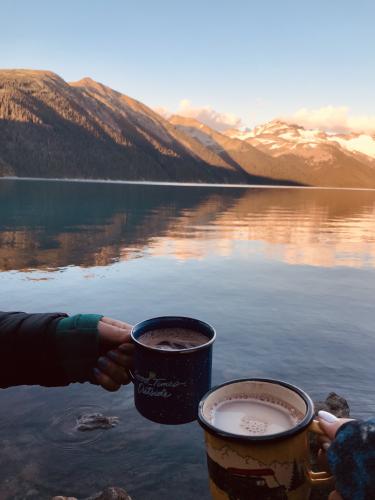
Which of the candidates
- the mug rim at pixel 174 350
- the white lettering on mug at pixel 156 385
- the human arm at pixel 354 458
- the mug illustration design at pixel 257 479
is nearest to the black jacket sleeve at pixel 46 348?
the mug rim at pixel 174 350

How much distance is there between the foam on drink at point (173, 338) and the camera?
2691mm

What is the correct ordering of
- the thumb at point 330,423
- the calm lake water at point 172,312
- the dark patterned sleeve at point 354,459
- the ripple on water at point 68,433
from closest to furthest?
1. the dark patterned sleeve at point 354,459
2. the thumb at point 330,423
3. the calm lake water at point 172,312
4. the ripple on water at point 68,433

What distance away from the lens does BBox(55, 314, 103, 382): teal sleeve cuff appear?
2773mm

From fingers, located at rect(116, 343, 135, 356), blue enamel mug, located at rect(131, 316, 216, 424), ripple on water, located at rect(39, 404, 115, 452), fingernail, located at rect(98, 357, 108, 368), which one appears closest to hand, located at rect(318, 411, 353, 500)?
blue enamel mug, located at rect(131, 316, 216, 424)

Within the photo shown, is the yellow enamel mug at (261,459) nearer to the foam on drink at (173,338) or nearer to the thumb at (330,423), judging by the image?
the thumb at (330,423)

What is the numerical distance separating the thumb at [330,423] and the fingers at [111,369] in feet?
4.22

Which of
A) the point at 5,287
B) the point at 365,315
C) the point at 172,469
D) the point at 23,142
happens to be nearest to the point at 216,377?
the point at 172,469

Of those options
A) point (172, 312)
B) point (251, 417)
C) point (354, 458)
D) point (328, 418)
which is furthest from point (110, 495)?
point (172, 312)

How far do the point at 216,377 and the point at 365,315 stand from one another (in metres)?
5.30

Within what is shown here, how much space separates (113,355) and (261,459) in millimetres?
1188

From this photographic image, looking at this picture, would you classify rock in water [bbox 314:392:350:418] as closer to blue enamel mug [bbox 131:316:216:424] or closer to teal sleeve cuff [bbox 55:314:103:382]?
blue enamel mug [bbox 131:316:216:424]

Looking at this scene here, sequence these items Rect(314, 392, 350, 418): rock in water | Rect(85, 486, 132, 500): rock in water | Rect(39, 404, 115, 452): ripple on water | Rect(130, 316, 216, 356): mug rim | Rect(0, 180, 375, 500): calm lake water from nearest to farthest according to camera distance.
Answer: Rect(130, 316, 216, 356): mug rim
Rect(85, 486, 132, 500): rock in water
Rect(0, 180, 375, 500): calm lake water
Rect(39, 404, 115, 452): ripple on water
Rect(314, 392, 350, 418): rock in water

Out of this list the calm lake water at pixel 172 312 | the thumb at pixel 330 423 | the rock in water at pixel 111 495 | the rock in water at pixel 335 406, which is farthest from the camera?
the rock in water at pixel 335 406

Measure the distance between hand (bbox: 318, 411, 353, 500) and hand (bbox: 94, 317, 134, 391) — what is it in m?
1.24
